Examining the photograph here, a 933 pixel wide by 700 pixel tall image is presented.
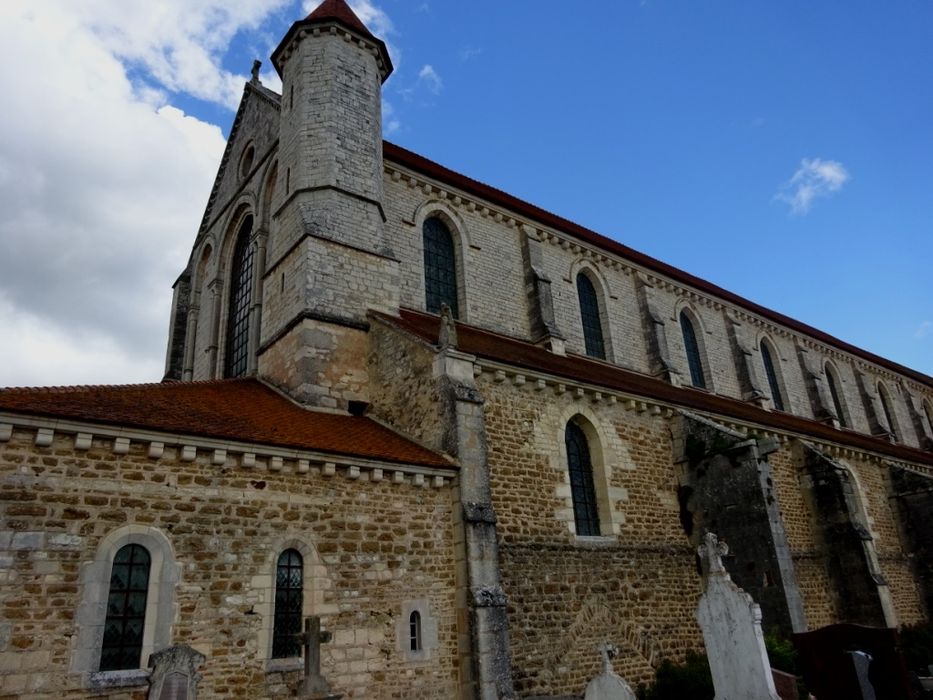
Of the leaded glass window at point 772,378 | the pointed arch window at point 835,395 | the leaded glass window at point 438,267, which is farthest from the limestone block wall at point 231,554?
the pointed arch window at point 835,395

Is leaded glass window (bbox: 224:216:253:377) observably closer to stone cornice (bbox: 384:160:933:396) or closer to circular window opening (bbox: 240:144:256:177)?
circular window opening (bbox: 240:144:256:177)

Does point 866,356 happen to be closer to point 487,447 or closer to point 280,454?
point 487,447

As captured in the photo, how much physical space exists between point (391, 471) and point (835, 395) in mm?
26278

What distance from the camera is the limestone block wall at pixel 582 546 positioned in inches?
424

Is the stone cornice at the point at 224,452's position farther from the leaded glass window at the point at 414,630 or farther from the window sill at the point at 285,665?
the window sill at the point at 285,665

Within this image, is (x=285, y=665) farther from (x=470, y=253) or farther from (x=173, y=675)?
(x=470, y=253)

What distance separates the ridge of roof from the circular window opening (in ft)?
13.6

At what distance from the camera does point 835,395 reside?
1167 inches

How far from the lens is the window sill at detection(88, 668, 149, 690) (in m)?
6.93

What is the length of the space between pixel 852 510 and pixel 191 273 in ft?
61.0

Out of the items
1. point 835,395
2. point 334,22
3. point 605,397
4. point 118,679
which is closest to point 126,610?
point 118,679

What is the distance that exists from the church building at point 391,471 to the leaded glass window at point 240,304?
10 cm

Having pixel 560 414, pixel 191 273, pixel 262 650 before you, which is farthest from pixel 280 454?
pixel 191 273

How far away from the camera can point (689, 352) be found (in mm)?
23266
